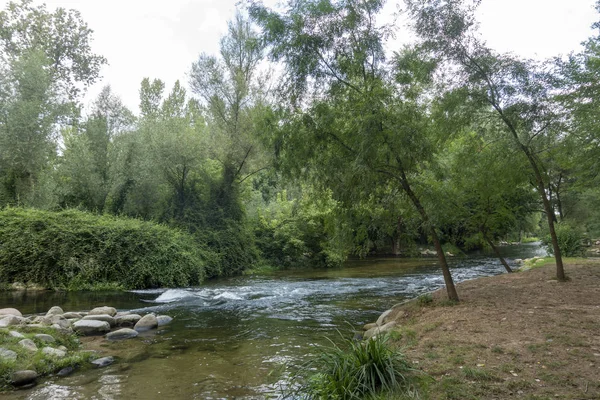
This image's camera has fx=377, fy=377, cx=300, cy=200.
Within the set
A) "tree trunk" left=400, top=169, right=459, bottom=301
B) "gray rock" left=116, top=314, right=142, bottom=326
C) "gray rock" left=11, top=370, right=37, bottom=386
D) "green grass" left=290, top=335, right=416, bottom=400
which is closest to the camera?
"green grass" left=290, top=335, right=416, bottom=400

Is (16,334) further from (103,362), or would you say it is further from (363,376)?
(363,376)

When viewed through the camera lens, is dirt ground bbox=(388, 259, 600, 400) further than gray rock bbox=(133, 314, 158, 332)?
No

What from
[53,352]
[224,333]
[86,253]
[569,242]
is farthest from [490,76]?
[86,253]

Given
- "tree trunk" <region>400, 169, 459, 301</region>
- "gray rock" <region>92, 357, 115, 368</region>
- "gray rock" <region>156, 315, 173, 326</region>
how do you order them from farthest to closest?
"gray rock" <region>156, 315, 173, 326</region>
"tree trunk" <region>400, 169, 459, 301</region>
"gray rock" <region>92, 357, 115, 368</region>

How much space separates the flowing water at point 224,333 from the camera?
524 cm

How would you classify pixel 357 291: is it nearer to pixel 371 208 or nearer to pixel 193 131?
pixel 371 208

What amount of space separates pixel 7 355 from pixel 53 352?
2.44ft

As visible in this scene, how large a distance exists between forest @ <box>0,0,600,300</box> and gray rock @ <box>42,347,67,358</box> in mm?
5589

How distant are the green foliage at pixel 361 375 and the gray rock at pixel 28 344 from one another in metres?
4.69

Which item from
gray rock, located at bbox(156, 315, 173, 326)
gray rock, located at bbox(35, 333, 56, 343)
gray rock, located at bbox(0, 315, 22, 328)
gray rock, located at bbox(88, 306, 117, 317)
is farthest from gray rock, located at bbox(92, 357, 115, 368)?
gray rock, located at bbox(88, 306, 117, 317)

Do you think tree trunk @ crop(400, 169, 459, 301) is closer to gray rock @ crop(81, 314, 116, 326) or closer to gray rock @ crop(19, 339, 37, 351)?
gray rock @ crop(19, 339, 37, 351)

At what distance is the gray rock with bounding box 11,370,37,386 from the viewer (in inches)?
203

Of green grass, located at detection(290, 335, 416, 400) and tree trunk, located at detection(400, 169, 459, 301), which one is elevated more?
tree trunk, located at detection(400, 169, 459, 301)

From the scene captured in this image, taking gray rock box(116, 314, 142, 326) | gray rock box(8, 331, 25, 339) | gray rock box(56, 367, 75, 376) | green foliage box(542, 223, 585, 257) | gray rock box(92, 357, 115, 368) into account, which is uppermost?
green foliage box(542, 223, 585, 257)
